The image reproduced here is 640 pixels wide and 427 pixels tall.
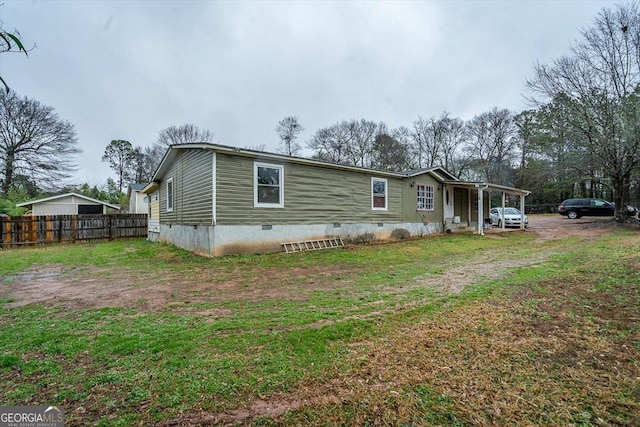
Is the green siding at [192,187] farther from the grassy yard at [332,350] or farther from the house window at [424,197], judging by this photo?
the house window at [424,197]

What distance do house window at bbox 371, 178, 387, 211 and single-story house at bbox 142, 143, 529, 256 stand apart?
0.15 feet

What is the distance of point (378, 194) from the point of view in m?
13.3

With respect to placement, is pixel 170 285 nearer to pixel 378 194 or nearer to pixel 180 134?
pixel 378 194

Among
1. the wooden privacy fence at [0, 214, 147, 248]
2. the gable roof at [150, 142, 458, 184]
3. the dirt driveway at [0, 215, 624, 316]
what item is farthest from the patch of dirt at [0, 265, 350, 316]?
the wooden privacy fence at [0, 214, 147, 248]

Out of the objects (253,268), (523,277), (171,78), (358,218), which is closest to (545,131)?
(358,218)

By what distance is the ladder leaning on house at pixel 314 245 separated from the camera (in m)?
10.1

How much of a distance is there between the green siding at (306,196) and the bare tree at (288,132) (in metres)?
22.3

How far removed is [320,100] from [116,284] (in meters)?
24.4

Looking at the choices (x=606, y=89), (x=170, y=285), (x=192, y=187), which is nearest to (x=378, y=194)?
(x=192, y=187)

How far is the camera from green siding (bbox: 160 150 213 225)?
9086mm

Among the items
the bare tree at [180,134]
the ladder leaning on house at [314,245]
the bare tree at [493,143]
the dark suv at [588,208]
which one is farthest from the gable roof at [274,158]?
the bare tree at [180,134]

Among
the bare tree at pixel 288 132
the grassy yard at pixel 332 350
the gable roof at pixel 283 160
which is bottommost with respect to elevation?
the grassy yard at pixel 332 350

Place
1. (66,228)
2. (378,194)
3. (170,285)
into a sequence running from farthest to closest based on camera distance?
(66,228) → (378,194) → (170,285)

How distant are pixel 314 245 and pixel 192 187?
477cm
